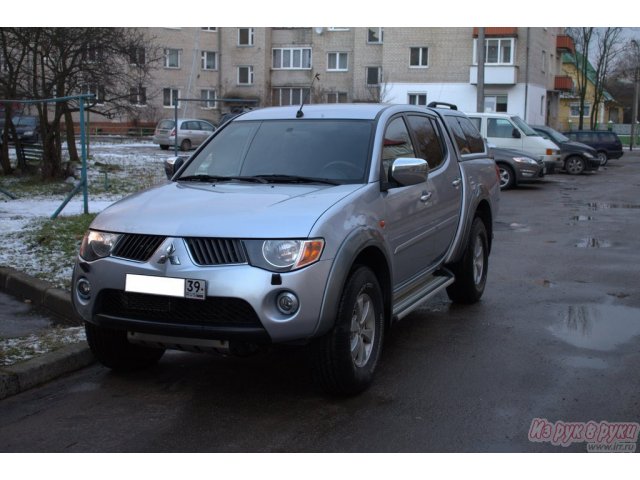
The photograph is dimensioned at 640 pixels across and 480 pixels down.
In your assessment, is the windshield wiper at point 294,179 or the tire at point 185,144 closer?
the windshield wiper at point 294,179

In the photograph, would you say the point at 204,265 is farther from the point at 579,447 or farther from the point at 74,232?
the point at 74,232

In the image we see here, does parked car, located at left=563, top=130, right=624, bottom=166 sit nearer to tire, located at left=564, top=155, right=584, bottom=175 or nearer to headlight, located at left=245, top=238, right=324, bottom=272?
tire, located at left=564, top=155, right=584, bottom=175

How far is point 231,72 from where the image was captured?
196ft

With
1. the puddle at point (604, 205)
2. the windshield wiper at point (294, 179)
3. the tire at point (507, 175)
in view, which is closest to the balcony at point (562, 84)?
the tire at point (507, 175)

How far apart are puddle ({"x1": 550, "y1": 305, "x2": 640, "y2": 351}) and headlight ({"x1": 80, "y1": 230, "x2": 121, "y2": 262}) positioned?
3.64 m

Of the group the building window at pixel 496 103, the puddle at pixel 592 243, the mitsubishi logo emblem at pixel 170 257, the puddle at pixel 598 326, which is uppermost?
the building window at pixel 496 103

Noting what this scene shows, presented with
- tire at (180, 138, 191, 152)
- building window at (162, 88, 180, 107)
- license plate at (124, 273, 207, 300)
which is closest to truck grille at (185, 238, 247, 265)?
license plate at (124, 273, 207, 300)

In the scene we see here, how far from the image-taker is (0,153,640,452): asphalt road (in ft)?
13.8

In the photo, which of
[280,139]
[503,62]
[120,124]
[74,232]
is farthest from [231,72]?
[280,139]

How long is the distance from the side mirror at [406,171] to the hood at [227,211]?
335 millimetres

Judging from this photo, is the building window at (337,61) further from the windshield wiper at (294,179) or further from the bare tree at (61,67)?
the windshield wiper at (294,179)

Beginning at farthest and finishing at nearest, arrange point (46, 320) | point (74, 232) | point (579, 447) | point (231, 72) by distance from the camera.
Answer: point (231, 72)
point (74, 232)
point (46, 320)
point (579, 447)

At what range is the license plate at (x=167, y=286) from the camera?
4.37 metres

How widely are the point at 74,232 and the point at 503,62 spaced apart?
4259 centimetres
